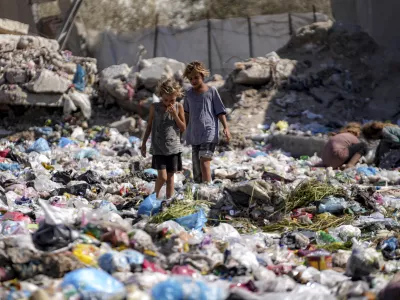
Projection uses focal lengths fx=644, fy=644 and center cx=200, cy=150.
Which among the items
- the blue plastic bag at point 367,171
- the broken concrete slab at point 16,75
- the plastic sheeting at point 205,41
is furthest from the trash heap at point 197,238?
the plastic sheeting at point 205,41

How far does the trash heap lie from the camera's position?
296 cm

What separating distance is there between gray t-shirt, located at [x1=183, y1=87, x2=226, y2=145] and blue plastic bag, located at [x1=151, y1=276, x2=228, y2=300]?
324 centimetres

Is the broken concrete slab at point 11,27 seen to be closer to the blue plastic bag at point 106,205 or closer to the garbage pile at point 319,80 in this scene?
the garbage pile at point 319,80

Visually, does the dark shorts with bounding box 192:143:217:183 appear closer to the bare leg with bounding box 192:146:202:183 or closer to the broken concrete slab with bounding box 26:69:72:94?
the bare leg with bounding box 192:146:202:183

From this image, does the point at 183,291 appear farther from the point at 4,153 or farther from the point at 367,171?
the point at 4,153

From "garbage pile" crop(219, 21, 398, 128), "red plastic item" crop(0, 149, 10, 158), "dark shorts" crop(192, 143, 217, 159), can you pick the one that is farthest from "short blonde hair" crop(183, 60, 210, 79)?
"garbage pile" crop(219, 21, 398, 128)

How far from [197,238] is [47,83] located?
821 centimetres

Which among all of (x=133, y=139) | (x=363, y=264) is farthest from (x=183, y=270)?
(x=133, y=139)

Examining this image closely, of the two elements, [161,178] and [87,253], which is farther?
[161,178]

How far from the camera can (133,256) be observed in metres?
3.33

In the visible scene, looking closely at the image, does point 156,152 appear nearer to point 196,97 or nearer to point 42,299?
point 196,97

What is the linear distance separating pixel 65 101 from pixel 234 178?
19.7 ft

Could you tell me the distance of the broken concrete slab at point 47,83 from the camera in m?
11.5

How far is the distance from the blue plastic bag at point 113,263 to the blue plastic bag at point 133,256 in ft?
0.09
